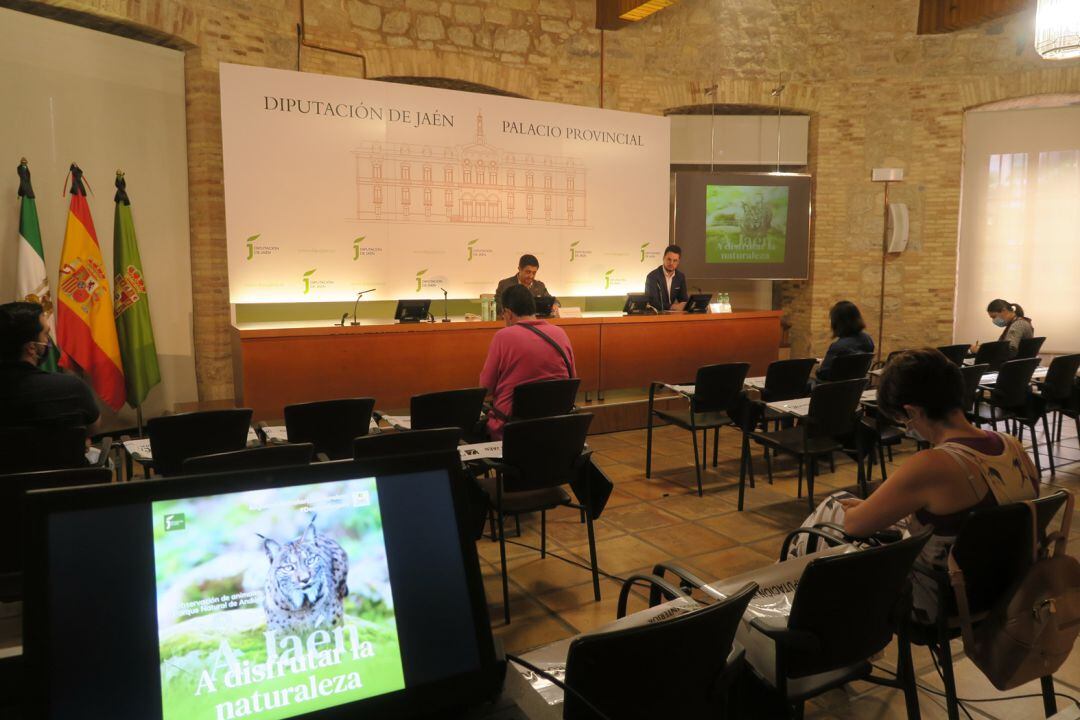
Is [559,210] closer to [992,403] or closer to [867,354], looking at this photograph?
[867,354]

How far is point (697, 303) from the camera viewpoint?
761cm

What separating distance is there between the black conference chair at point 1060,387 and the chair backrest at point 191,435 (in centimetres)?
547

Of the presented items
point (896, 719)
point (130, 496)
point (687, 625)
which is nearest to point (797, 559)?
point (896, 719)

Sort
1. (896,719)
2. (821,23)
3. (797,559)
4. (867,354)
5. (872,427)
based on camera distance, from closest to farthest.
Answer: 1. (797,559)
2. (896,719)
3. (872,427)
4. (867,354)
5. (821,23)

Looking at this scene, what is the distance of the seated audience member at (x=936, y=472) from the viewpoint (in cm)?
219

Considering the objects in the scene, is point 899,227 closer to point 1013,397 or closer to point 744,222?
point 744,222

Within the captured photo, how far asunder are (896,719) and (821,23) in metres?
9.44

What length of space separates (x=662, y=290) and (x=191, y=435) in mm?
5323

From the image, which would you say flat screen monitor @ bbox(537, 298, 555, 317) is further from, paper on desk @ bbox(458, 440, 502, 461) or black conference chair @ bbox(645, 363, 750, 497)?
paper on desk @ bbox(458, 440, 502, 461)

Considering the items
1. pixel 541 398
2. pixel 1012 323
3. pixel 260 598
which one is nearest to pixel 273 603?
pixel 260 598

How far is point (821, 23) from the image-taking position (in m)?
9.77

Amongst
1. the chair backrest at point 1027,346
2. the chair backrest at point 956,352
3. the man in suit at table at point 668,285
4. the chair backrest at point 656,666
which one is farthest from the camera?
the man in suit at table at point 668,285

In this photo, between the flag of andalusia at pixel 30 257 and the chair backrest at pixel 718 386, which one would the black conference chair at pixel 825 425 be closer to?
the chair backrest at pixel 718 386

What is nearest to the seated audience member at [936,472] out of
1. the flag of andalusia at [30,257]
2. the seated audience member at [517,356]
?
the seated audience member at [517,356]
